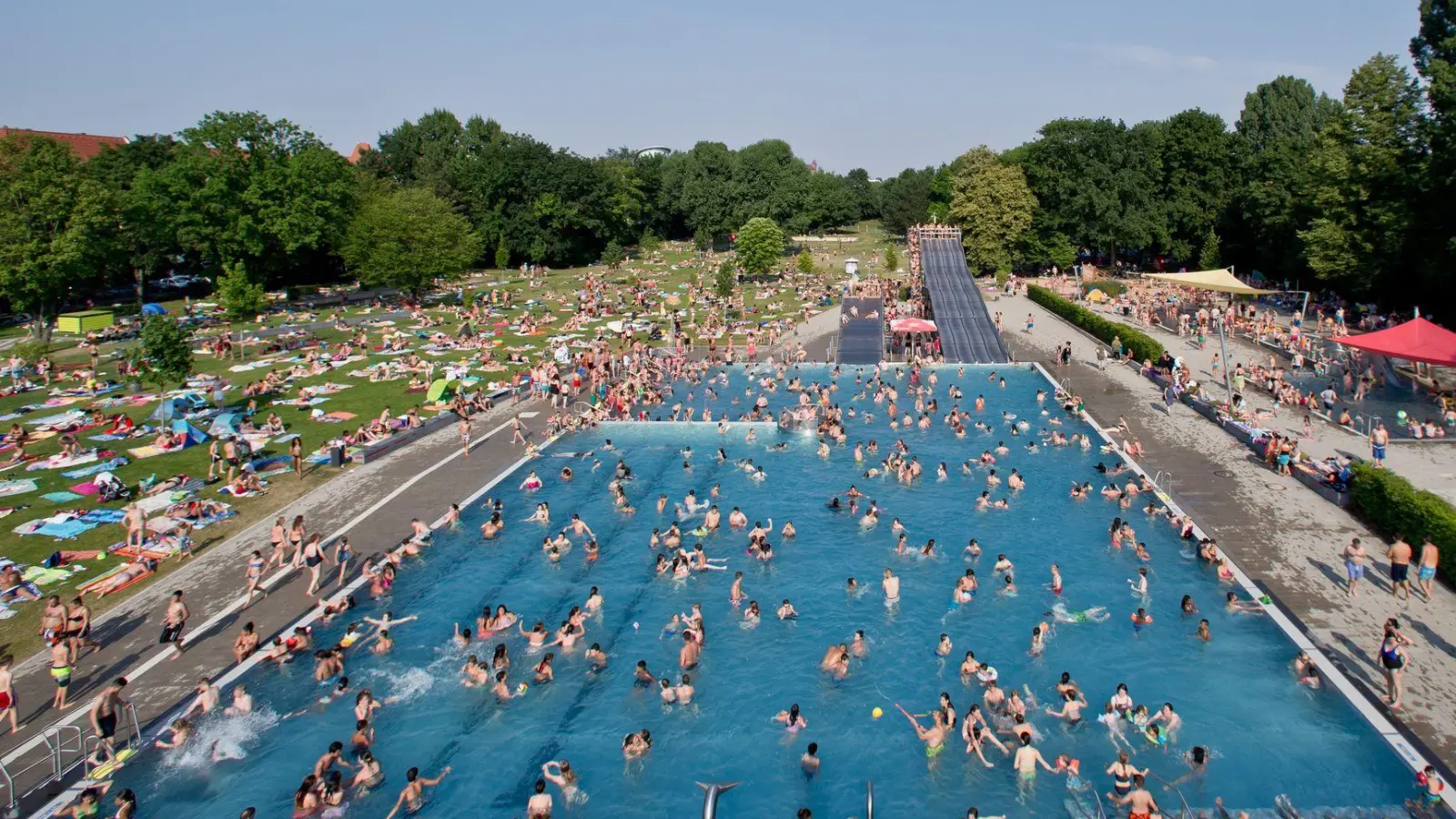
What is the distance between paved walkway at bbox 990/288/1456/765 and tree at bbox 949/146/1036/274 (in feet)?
116

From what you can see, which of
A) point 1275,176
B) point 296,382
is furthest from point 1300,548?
point 1275,176

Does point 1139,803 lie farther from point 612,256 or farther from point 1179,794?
point 612,256

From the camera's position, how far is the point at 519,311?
53812 millimetres

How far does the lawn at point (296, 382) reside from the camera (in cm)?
1983

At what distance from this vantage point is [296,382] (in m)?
35.4

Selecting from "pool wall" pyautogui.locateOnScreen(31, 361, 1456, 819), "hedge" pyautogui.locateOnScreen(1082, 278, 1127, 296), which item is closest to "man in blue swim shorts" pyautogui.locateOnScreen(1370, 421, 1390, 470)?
"pool wall" pyautogui.locateOnScreen(31, 361, 1456, 819)

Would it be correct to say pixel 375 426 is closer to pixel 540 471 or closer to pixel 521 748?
pixel 540 471

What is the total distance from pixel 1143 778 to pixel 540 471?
18355 millimetres

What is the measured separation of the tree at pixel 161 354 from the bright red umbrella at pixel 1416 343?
38.0 metres

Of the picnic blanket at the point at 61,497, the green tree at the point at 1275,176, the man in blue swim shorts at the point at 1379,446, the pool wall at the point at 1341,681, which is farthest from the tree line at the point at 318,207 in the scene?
the man in blue swim shorts at the point at 1379,446

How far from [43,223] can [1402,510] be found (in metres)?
56.1

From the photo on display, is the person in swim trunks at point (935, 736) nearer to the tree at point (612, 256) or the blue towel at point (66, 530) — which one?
the blue towel at point (66, 530)

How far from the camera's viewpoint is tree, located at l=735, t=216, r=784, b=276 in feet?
207

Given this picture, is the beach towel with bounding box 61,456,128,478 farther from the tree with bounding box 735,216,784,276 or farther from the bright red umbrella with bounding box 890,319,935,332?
the tree with bounding box 735,216,784,276
